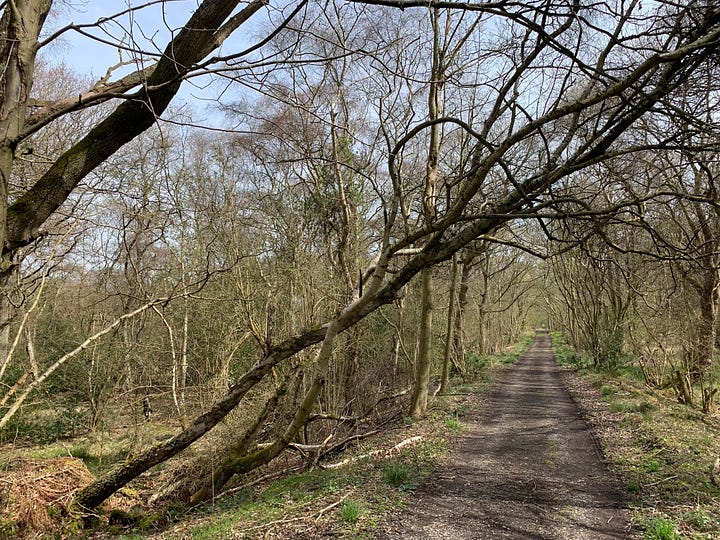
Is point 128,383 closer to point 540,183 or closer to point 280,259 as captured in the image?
point 280,259

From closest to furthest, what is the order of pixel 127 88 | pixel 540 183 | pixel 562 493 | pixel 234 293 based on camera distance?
pixel 127 88, pixel 540 183, pixel 562 493, pixel 234 293

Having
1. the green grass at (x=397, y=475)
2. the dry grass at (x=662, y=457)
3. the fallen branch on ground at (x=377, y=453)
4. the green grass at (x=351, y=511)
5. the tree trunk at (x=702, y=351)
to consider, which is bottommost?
the dry grass at (x=662, y=457)

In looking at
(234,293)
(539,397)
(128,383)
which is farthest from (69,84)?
(539,397)

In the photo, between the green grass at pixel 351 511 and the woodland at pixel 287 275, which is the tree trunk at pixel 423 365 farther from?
the green grass at pixel 351 511

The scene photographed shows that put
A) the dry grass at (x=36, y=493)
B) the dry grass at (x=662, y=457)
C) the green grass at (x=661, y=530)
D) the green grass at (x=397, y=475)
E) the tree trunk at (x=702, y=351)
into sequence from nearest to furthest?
1. the green grass at (x=661, y=530)
2. the dry grass at (x=662, y=457)
3. the dry grass at (x=36, y=493)
4. the green grass at (x=397, y=475)
5. the tree trunk at (x=702, y=351)

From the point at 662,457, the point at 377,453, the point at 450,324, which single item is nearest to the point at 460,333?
the point at 450,324

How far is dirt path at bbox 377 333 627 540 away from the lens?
5.00 m

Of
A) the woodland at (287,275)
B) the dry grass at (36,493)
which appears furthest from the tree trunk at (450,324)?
the dry grass at (36,493)

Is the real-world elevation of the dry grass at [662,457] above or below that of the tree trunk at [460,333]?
below

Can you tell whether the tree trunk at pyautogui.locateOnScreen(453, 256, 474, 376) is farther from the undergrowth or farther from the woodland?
the undergrowth

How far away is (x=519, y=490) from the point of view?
20.5ft

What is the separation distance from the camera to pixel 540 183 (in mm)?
5254

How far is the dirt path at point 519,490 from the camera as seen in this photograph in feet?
16.4

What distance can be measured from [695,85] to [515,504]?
4.93m
